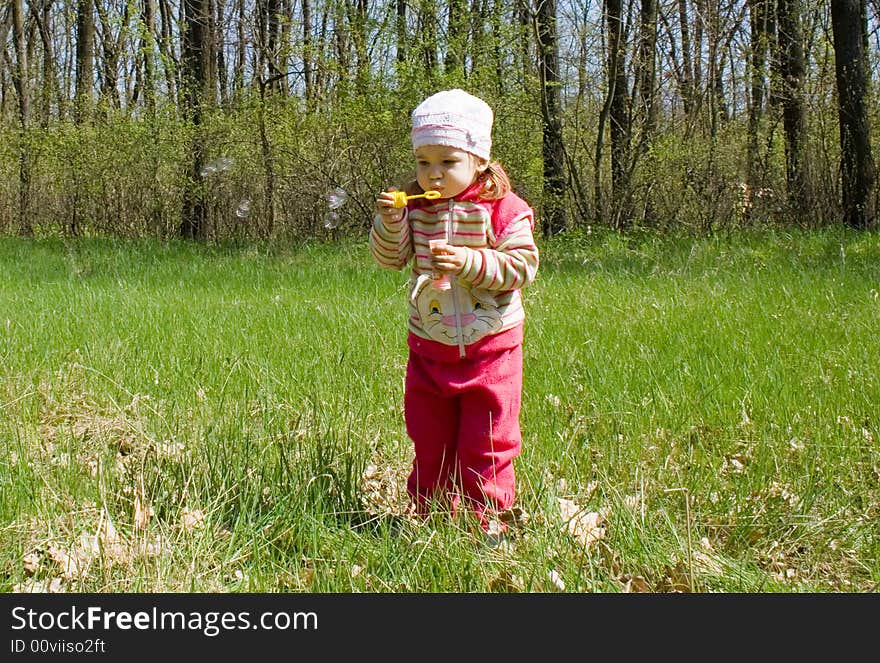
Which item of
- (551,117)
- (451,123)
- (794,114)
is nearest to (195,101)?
(551,117)

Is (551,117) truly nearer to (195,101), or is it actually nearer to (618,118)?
(618,118)

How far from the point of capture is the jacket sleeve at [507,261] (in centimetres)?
255

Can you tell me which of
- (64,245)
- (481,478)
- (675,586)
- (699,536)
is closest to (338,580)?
(481,478)

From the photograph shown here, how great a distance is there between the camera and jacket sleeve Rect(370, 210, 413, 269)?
8.80ft

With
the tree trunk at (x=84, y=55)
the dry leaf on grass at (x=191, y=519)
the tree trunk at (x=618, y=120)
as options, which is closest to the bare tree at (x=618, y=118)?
the tree trunk at (x=618, y=120)

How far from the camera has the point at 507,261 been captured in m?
2.61

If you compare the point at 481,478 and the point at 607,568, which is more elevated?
the point at 481,478

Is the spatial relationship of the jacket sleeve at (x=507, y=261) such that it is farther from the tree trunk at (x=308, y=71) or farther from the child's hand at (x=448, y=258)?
the tree trunk at (x=308, y=71)

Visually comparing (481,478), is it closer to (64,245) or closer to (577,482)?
(577,482)

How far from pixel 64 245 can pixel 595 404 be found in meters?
10.8

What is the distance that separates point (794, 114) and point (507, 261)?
11.0 m

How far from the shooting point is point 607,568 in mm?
2488

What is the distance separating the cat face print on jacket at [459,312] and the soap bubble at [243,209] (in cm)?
1151

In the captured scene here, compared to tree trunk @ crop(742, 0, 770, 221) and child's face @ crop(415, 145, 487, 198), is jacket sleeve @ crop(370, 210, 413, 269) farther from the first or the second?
tree trunk @ crop(742, 0, 770, 221)
